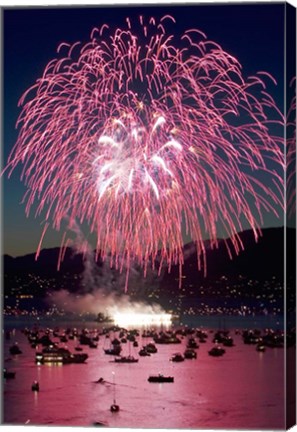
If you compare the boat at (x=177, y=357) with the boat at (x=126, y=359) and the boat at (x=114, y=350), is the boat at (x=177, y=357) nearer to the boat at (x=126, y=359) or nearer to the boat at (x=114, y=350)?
the boat at (x=126, y=359)

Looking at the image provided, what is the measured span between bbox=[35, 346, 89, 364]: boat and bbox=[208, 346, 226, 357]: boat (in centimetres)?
157

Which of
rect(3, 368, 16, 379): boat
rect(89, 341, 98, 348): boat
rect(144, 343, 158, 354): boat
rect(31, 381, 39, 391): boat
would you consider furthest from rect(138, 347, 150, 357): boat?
rect(3, 368, 16, 379): boat

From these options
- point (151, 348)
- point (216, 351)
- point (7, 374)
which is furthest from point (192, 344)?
point (7, 374)

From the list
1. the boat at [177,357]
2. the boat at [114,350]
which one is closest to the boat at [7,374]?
the boat at [114,350]

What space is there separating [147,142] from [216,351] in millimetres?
2703

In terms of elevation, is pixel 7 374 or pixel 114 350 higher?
pixel 114 350

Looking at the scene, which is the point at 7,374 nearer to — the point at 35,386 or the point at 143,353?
the point at 35,386

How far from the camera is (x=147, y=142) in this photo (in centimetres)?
1836

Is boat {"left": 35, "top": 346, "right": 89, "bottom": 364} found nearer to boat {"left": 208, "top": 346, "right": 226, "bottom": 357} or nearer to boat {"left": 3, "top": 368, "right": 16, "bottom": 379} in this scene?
boat {"left": 3, "top": 368, "right": 16, "bottom": 379}

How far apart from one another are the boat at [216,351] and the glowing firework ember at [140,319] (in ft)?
2.08

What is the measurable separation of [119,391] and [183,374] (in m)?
0.83

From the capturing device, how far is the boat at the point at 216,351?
60.4 feet

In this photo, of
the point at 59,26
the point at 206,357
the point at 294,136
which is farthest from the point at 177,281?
the point at 59,26

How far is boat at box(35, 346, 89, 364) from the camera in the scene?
1892 cm
